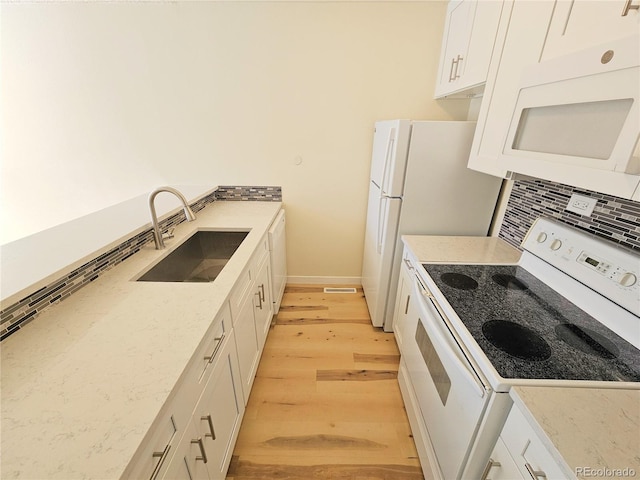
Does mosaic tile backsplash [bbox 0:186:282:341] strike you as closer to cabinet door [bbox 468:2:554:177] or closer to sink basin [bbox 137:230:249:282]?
sink basin [bbox 137:230:249:282]

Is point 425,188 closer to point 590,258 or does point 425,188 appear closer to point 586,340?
point 590,258

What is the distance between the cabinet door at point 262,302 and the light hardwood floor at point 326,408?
22 cm

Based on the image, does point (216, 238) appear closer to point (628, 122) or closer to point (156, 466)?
point (156, 466)

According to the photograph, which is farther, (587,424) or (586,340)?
(586,340)

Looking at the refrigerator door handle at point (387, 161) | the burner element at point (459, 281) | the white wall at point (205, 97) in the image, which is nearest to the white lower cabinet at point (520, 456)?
the burner element at point (459, 281)

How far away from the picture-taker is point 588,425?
0.64 metres

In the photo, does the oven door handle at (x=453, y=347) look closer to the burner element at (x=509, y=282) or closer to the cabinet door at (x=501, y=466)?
the cabinet door at (x=501, y=466)

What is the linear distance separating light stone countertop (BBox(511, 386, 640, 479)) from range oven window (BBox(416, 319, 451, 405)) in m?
0.38

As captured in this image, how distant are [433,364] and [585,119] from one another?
3.46ft

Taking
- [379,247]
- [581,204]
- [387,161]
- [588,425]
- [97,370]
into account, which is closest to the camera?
[588,425]

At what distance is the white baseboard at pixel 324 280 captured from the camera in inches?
113

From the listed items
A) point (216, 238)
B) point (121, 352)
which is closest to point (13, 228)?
point (216, 238)

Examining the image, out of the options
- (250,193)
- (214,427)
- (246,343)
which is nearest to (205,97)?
(250,193)

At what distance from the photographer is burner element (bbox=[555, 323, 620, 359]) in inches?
33.8
